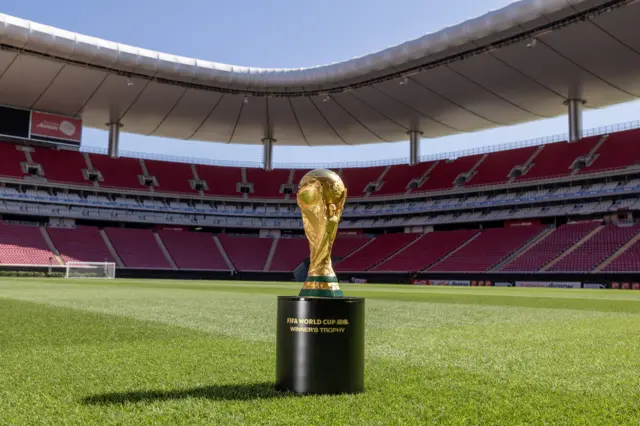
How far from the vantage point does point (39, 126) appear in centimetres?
4716

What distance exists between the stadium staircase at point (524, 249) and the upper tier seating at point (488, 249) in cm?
29

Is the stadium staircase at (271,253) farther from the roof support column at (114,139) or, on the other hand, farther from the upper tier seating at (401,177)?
the roof support column at (114,139)

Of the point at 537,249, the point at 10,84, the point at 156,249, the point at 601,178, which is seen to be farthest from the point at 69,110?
the point at 601,178

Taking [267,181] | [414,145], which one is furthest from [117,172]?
[414,145]

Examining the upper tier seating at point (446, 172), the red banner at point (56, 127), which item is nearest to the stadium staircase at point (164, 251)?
the red banner at point (56, 127)

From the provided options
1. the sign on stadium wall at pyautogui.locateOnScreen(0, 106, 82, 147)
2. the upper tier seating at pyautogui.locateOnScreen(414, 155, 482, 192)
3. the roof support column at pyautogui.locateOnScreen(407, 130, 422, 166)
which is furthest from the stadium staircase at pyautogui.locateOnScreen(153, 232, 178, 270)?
the roof support column at pyautogui.locateOnScreen(407, 130, 422, 166)

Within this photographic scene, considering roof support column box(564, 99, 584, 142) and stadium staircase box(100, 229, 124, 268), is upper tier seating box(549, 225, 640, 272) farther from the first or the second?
stadium staircase box(100, 229, 124, 268)

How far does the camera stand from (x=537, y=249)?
1550 inches

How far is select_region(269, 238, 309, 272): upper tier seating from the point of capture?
170 ft

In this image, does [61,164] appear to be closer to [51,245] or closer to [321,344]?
[51,245]

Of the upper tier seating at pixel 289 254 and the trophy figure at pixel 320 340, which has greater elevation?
the upper tier seating at pixel 289 254

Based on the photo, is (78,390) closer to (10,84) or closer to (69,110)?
(10,84)

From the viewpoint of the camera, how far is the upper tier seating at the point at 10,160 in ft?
155

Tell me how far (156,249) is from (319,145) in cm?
2004
